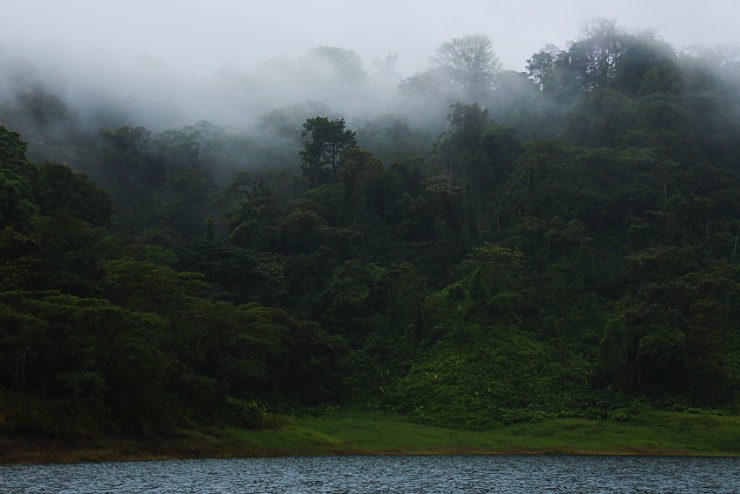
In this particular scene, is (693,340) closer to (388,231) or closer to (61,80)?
(388,231)

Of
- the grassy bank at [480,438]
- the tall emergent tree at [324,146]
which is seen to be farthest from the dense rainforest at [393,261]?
the grassy bank at [480,438]

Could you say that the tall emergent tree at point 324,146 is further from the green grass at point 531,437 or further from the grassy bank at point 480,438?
the green grass at point 531,437

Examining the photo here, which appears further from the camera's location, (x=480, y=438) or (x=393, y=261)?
(x=393, y=261)

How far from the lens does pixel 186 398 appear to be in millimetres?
59156

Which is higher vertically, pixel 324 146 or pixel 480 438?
pixel 324 146

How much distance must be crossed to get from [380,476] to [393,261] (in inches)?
2144

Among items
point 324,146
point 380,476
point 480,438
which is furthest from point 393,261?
point 380,476

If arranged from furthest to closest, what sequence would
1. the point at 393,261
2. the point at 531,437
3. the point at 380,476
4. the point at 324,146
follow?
1. the point at 324,146
2. the point at 393,261
3. the point at 531,437
4. the point at 380,476

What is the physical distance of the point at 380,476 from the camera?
4309 cm

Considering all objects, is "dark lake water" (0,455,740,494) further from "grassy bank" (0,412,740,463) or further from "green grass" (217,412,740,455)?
"green grass" (217,412,740,455)

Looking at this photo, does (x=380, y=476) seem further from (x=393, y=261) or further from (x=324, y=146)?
(x=324, y=146)

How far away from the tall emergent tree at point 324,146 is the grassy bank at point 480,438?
47.0 m

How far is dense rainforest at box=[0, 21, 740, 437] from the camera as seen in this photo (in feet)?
188

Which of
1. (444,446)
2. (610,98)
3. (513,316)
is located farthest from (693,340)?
(610,98)
